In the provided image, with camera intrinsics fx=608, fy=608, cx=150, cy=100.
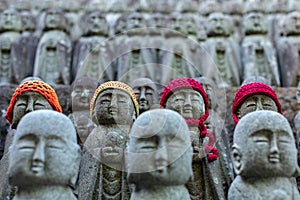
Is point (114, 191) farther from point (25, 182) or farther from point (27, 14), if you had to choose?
point (27, 14)

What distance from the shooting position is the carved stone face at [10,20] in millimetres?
12812

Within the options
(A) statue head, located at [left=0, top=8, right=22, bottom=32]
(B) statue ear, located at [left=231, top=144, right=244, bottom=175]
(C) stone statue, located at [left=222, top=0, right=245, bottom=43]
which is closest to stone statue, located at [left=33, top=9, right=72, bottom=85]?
(A) statue head, located at [left=0, top=8, right=22, bottom=32]

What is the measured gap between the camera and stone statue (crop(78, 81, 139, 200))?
20.6ft

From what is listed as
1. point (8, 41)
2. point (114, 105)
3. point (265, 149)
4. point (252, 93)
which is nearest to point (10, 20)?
point (8, 41)

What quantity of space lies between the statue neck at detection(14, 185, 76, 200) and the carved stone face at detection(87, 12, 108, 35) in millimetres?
7925

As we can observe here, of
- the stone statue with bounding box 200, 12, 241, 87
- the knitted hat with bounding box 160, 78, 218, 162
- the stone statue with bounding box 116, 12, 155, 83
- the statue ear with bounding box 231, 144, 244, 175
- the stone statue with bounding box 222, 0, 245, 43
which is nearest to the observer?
the statue ear with bounding box 231, 144, 244, 175

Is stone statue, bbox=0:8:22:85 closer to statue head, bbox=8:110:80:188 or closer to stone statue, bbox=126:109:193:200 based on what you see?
statue head, bbox=8:110:80:188

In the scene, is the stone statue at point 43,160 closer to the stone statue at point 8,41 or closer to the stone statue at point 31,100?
the stone statue at point 31,100

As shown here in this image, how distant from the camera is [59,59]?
12086 mm

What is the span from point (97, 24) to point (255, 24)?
331cm

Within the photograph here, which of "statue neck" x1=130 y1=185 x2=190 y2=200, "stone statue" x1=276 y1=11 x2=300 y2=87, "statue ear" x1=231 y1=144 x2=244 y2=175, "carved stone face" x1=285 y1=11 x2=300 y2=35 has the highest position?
"carved stone face" x1=285 y1=11 x2=300 y2=35

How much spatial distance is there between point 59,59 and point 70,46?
0.50 m

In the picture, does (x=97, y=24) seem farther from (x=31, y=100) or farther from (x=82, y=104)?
(x=31, y=100)

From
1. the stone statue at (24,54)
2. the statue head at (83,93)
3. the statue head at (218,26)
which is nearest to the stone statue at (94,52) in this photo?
the stone statue at (24,54)
